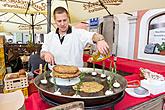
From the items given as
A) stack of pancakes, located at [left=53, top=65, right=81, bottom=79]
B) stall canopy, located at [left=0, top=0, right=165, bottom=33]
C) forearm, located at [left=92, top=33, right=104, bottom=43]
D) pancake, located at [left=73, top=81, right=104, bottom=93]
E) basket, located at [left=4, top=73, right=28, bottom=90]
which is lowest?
basket, located at [left=4, top=73, right=28, bottom=90]

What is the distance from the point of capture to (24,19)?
4.71m

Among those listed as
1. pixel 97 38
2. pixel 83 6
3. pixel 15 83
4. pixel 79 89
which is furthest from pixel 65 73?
pixel 83 6

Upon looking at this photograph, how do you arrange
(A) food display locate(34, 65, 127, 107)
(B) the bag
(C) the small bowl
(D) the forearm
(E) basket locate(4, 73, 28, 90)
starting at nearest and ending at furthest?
1. (A) food display locate(34, 65, 127, 107)
2. (C) the small bowl
3. (D) the forearm
4. (E) basket locate(4, 73, 28, 90)
5. (B) the bag

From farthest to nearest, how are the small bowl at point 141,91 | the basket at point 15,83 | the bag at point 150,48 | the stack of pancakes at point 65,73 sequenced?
the bag at point 150,48 → the basket at point 15,83 → the small bowl at point 141,91 → the stack of pancakes at point 65,73

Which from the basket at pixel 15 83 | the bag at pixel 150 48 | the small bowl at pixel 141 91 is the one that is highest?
the bag at pixel 150 48

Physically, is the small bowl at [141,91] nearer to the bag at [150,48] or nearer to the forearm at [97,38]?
the forearm at [97,38]

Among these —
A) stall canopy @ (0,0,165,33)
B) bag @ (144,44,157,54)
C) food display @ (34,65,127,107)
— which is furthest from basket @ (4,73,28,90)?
bag @ (144,44,157,54)

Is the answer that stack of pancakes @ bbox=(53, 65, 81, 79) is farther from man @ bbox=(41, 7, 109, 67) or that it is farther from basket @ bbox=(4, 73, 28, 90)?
basket @ bbox=(4, 73, 28, 90)

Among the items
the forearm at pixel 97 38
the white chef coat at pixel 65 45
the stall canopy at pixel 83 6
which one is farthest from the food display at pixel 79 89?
the stall canopy at pixel 83 6

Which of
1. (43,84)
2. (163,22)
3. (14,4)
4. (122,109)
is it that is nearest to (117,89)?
(122,109)

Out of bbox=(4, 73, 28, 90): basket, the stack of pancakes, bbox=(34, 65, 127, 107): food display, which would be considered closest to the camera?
bbox=(34, 65, 127, 107): food display

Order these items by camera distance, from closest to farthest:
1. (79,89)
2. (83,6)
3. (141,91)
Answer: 1. (79,89)
2. (141,91)
3. (83,6)

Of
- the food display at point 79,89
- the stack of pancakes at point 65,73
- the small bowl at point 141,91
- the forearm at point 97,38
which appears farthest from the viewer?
the forearm at point 97,38

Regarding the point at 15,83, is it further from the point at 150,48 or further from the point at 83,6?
the point at 150,48
